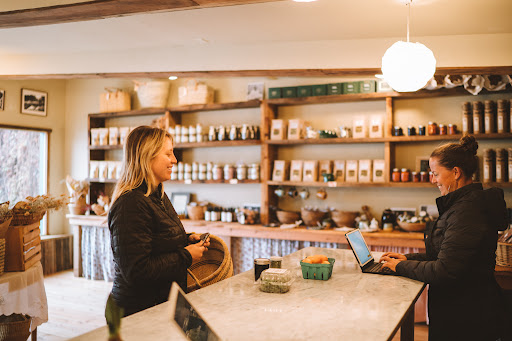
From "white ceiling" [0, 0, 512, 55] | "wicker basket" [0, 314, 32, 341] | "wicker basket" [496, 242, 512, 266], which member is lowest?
"wicker basket" [0, 314, 32, 341]

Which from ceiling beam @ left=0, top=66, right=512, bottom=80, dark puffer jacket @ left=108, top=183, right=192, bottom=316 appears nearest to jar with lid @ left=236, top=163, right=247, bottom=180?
ceiling beam @ left=0, top=66, right=512, bottom=80

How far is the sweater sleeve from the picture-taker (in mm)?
1908

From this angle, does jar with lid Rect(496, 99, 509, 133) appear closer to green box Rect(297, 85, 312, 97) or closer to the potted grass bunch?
green box Rect(297, 85, 312, 97)

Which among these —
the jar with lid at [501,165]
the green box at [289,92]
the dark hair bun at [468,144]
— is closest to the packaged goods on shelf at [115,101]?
the green box at [289,92]

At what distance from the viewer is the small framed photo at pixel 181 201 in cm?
606

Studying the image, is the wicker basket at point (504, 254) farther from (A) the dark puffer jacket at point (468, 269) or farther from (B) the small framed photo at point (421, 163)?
(B) the small framed photo at point (421, 163)

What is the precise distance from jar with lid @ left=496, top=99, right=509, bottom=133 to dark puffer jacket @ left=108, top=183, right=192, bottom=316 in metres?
3.54

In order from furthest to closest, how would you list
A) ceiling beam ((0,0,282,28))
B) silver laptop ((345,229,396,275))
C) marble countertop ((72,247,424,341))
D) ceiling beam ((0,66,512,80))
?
ceiling beam ((0,66,512,80))
ceiling beam ((0,0,282,28))
silver laptop ((345,229,396,275))
marble countertop ((72,247,424,341))

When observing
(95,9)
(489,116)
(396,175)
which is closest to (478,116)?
(489,116)

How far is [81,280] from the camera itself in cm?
600

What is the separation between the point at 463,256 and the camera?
189 cm

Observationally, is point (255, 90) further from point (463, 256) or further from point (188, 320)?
point (188, 320)

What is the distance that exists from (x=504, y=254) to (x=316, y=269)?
1.81 meters

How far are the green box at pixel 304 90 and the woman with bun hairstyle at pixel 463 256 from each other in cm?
314
